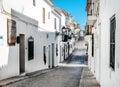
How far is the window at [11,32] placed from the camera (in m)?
13.0

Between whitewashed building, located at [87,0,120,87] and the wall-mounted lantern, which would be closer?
whitewashed building, located at [87,0,120,87]

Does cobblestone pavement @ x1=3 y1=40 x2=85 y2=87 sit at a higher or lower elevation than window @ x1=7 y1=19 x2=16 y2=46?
lower

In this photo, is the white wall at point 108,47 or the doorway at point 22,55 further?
the doorway at point 22,55

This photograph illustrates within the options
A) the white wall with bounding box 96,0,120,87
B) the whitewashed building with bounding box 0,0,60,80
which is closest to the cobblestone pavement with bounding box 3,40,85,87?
the whitewashed building with bounding box 0,0,60,80

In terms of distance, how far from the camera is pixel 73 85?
1315 cm

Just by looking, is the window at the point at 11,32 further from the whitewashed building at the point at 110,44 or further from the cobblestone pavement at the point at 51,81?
the whitewashed building at the point at 110,44

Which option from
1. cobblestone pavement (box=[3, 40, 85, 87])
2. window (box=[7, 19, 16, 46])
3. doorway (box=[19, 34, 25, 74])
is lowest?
cobblestone pavement (box=[3, 40, 85, 87])

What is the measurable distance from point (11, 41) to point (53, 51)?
16548 millimetres

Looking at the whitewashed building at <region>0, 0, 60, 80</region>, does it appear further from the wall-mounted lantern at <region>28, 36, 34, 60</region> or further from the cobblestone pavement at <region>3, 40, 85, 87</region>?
the cobblestone pavement at <region>3, 40, 85, 87</region>

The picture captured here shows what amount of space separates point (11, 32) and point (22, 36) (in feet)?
8.87

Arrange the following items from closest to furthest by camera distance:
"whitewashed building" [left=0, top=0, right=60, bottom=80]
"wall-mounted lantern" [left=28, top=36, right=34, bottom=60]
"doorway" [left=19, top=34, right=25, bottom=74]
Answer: "whitewashed building" [left=0, top=0, right=60, bottom=80] → "doorway" [left=19, top=34, right=25, bottom=74] → "wall-mounted lantern" [left=28, top=36, right=34, bottom=60]

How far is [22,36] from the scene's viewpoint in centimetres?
1627

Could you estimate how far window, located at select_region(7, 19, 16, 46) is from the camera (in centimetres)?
1302

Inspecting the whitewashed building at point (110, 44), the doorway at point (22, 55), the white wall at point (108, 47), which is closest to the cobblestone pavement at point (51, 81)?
the doorway at point (22, 55)
